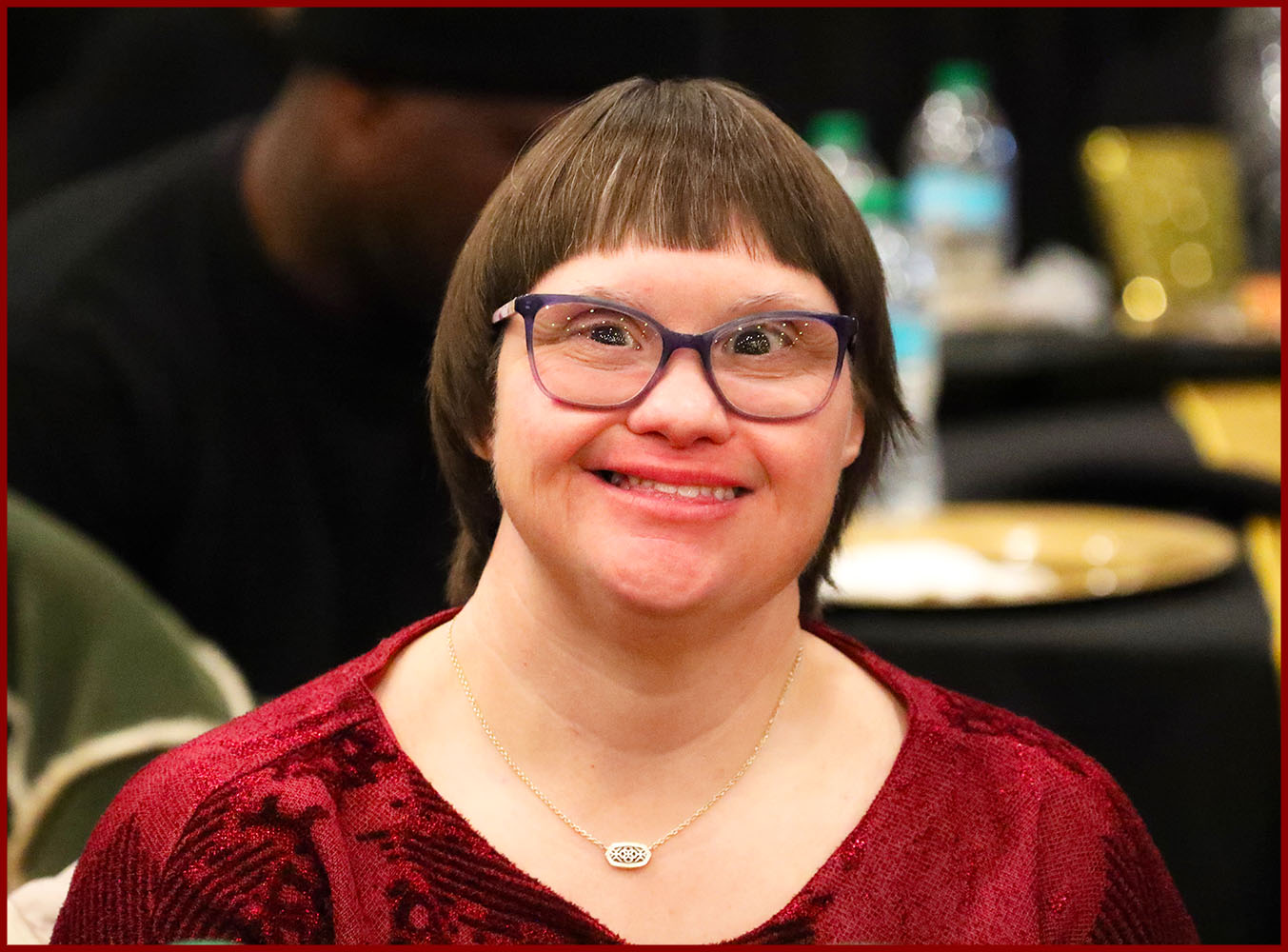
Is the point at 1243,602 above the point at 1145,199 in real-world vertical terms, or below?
below

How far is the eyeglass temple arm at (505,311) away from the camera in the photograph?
30.6 inches

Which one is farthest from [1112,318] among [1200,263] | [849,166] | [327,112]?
[327,112]

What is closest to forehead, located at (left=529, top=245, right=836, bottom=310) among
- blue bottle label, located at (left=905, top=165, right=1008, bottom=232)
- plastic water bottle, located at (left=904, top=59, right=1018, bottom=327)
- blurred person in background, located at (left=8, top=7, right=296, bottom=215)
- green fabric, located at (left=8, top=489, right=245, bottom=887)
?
green fabric, located at (left=8, top=489, right=245, bottom=887)

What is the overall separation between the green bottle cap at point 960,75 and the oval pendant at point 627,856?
3406mm

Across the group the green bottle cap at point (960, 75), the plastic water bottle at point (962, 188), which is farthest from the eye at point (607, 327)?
the green bottle cap at point (960, 75)

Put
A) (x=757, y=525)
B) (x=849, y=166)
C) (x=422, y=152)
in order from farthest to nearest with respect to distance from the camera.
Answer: (x=849, y=166)
(x=422, y=152)
(x=757, y=525)

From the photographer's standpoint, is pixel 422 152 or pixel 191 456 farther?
pixel 191 456

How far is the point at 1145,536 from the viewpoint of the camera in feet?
5.28

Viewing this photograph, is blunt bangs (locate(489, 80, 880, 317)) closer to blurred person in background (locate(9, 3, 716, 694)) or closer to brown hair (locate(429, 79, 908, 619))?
brown hair (locate(429, 79, 908, 619))

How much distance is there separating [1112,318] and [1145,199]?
27 centimetres

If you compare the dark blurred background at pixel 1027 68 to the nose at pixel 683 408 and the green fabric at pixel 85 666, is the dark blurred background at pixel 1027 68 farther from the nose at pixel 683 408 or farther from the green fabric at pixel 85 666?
the nose at pixel 683 408

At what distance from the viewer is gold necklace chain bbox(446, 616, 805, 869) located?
0.79m

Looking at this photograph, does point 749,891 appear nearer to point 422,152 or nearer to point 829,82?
point 422,152

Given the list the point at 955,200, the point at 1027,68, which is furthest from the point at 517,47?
the point at 1027,68
